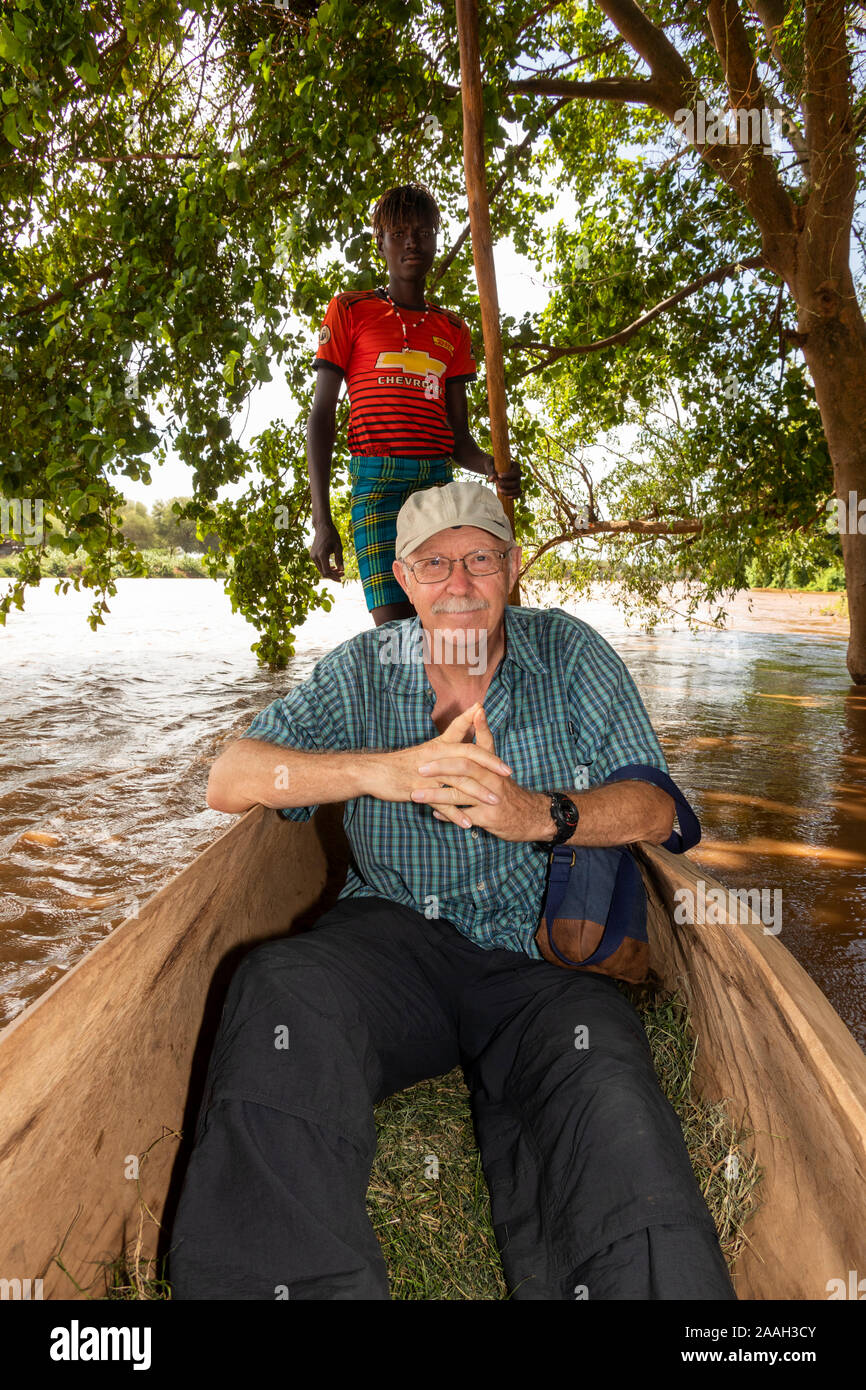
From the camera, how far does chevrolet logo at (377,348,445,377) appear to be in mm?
3010

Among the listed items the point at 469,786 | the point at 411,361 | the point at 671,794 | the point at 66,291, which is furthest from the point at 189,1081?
the point at 66,291

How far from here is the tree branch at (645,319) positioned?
7422mm

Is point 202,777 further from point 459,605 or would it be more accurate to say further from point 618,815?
point 618,815

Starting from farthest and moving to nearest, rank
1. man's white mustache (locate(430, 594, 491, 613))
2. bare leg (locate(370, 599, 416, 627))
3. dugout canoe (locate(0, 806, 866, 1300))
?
bare leg (locate(370, 599, 416, 627)), man's white mustache (locate(430, 594, 491, 613)), dugout canoe (locate(0, 806, 866, 1300))

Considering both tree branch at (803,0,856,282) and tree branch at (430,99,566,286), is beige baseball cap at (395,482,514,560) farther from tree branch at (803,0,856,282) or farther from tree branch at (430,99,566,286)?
tree branch at (430,99,566,286)

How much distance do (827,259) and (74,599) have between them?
16.0 meters

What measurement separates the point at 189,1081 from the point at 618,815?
0.95 meters

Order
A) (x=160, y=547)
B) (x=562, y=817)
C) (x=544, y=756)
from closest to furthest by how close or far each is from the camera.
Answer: (x=562, y=817) → (x=544, y=756) → (x=160, y=547)

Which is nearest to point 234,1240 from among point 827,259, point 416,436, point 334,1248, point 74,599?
point 334,1248

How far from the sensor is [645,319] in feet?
24.9

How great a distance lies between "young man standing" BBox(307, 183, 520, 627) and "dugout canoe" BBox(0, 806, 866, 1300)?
1427 mm

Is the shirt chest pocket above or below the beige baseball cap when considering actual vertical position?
below

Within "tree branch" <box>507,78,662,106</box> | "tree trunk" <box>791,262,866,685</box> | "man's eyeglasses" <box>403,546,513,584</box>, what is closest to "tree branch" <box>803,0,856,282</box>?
"tree trunk" <box>791,262,866,685</box>
